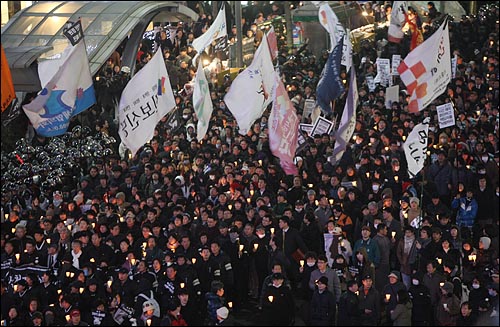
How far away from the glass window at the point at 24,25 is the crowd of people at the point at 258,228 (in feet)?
18.0

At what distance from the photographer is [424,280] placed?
13.8 metres

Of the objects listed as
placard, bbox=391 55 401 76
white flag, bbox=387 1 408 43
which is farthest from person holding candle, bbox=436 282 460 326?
white flag, bbox=387 1 408 43

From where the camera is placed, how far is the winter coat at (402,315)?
13164 mm

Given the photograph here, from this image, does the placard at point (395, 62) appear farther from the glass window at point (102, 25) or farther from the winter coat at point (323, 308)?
the winter coat at point (323, 308)

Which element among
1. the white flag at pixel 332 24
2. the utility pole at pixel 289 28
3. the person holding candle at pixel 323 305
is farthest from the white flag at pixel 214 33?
the person holding candle at pixel 323 305

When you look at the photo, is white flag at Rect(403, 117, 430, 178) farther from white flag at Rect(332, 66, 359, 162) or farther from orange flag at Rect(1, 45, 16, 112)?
orange flag at Rect(1, 45, 16, 112)

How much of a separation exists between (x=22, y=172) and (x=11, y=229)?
2540 millimetres

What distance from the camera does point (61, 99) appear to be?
52.3 feet

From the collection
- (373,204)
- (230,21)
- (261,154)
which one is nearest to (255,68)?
(261,154)

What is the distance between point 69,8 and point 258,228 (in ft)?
45.7

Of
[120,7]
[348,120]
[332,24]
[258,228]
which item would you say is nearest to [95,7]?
[120,7]

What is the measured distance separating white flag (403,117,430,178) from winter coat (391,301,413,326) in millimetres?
3731

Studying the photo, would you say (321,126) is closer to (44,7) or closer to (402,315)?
(402,315)

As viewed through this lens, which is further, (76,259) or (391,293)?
(76,259)
